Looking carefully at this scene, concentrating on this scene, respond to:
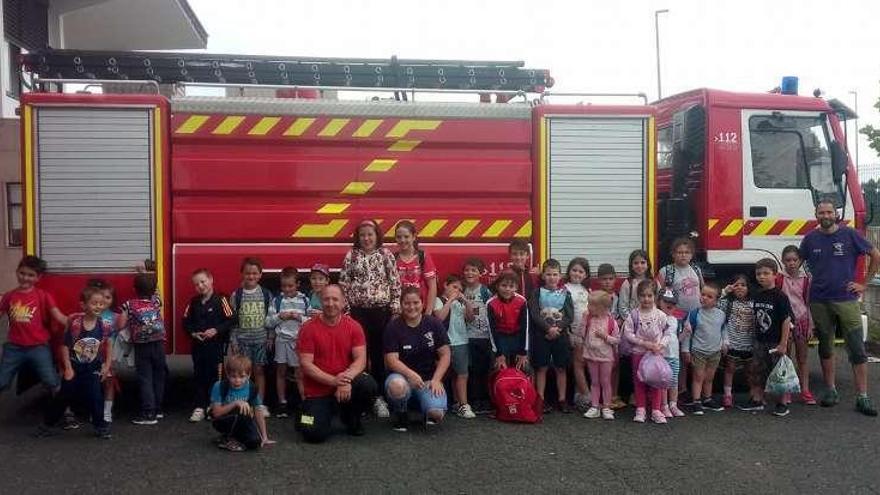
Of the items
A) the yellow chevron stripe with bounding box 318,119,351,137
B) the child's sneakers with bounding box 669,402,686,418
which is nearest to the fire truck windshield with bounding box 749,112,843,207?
the child's sneakers with bounding box 669,402,686,418

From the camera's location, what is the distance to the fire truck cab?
23.9 ft

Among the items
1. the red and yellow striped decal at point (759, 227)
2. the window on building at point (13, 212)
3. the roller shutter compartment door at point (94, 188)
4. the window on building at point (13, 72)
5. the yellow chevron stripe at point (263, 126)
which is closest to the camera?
the roller shutter compartment door at point (94, 188)

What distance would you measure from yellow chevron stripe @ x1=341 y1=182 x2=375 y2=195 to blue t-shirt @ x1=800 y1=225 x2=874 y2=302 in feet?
12.5

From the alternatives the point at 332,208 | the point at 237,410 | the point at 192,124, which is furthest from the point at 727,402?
the point at 192,124

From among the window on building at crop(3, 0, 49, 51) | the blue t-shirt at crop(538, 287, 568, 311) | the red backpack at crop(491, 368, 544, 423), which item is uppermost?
the window on building at crop(3, 0, 49, 51)

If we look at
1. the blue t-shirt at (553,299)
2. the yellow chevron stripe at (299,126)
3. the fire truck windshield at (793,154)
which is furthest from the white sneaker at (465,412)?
the fire truck windshield at (793,154)

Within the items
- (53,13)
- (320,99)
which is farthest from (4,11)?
(320,99)

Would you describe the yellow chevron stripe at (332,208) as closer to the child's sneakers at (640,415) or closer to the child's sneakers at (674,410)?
the child's sneakers at (640,415)

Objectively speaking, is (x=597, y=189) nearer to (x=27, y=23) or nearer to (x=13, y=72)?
(x=13, y=72)

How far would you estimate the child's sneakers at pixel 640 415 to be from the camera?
6215mm

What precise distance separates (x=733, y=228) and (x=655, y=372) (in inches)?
74.6

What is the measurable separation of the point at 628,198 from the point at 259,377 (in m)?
3.56

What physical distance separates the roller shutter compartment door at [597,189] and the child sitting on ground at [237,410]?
114 inches

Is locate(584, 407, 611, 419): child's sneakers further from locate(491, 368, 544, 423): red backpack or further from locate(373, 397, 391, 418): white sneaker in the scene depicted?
locate(373, 397, 391, 418): white sneaker
